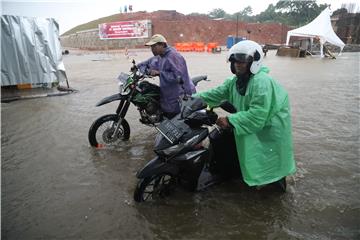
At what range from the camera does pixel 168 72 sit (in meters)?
4.92

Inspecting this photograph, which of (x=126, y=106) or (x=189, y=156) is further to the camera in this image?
(x=126, y=106)

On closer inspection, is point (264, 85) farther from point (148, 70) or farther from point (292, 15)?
point (292, 15)

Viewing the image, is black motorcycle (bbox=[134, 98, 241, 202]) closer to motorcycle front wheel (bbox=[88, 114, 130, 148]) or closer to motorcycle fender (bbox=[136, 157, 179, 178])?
motorcycle fender (bbox=[136, 157, 179, 178])

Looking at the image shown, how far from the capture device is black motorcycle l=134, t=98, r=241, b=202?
310 cm

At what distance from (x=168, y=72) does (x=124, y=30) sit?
43.7 metres

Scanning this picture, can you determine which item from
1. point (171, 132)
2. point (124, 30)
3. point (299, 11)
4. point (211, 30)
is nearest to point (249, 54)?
point (171, 132)

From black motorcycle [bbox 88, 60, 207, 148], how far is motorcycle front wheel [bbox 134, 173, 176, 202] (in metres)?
1.78

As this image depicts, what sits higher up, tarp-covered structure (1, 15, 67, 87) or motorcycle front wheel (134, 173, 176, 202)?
tarp-covered structure (1, 15, 67, 87)

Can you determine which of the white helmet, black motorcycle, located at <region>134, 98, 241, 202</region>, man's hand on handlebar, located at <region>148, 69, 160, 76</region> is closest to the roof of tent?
man's hand on handlebar, located at <region>148, 69, 160, 76</region>

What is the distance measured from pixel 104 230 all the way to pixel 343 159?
340 centimetres

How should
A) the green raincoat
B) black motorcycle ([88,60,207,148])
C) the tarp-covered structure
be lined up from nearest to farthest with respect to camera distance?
the green raincoat
black motorcycle ([88,60,207,148])
the tarp-covered structure

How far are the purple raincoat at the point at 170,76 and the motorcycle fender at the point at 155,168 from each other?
2.01 meters

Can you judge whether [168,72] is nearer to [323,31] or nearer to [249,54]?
[249,54]

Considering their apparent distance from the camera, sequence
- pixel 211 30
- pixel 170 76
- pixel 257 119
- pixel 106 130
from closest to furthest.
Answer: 1. pixel 257 119
2. pixel 170 76
3. pixel 106 130
4. pixel 211 30
